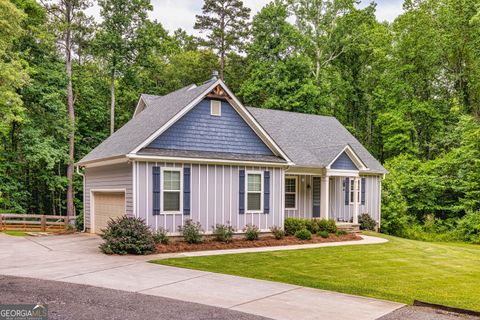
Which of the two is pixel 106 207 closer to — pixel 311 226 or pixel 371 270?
pixel 311 226

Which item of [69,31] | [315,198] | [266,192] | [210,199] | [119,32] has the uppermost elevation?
[119,32]

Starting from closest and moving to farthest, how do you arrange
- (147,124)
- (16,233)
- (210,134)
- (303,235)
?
1. (210,134)
2. (147,124)
3. (303,235)
4. (16,233)

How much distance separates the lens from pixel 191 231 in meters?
15.3

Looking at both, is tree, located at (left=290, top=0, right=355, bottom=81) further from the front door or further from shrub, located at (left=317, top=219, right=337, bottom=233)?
shrub, located at (left=317, top=219, right=337, bottom=233)

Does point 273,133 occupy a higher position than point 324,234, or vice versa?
point 273,133

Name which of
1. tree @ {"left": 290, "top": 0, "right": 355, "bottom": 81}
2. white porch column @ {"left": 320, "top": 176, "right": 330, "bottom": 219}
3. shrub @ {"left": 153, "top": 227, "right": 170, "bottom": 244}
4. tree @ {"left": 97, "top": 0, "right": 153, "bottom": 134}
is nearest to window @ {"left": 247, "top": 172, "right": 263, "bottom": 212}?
shrub @ {"left": 153, "top": 227, "right": 170, "bottom": 244}

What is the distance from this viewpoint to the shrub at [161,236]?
1456 cm

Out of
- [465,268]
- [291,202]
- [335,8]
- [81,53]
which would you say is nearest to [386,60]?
[335,8]

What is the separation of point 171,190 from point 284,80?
806 inches

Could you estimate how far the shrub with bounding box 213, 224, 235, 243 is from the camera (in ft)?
52.5

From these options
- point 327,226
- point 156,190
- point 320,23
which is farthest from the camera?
point 320,23

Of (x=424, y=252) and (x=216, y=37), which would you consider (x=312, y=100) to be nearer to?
(x=216, y=37)

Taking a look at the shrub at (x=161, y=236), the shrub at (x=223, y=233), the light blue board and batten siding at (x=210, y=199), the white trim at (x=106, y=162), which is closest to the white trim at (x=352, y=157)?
the light blue board and batten siding at (x=210, y=199)

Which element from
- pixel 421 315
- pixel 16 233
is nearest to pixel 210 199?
pixel 16 233
